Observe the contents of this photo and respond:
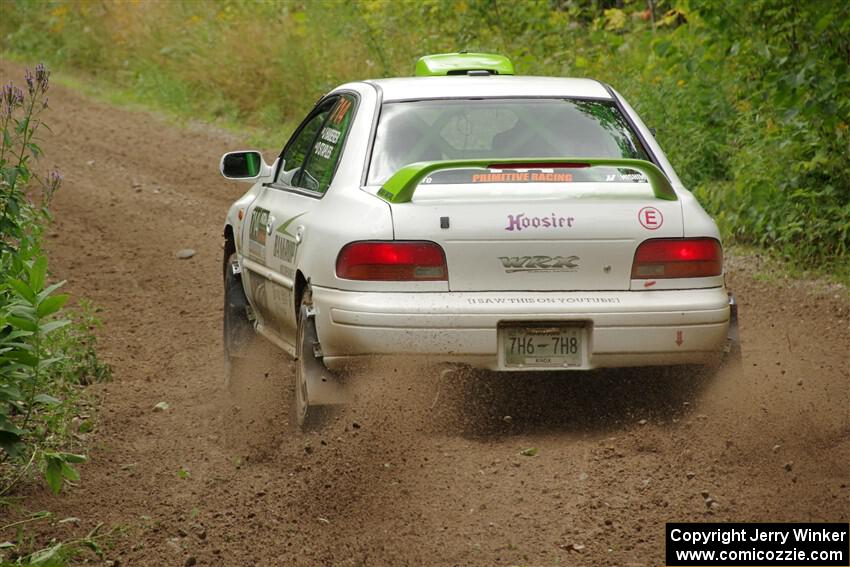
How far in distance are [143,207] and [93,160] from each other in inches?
107

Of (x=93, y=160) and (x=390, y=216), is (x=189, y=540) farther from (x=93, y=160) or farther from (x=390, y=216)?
(x=93, y=160)

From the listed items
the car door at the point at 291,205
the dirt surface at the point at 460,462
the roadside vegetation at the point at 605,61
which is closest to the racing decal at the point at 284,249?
the car door at the point at 291,205

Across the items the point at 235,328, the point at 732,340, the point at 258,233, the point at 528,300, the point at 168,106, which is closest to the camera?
the point at 528,300

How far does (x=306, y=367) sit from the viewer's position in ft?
18.5

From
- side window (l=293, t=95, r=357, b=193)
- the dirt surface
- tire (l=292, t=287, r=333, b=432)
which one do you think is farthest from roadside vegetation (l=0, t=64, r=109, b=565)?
side window (l=293, t=95, r=357, b=193)

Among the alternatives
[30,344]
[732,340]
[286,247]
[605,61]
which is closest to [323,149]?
[286,247]

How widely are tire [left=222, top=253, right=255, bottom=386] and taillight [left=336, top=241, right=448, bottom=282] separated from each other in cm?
217

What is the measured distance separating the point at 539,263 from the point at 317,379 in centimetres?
106

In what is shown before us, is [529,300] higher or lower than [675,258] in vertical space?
lower

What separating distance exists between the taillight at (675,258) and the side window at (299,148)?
2117mm

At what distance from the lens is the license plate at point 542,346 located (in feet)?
17.6

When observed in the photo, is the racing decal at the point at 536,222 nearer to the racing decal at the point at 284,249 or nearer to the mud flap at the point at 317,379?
the mud flap at the point at 317,379

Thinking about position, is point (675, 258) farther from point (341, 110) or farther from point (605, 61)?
point (605, 61)

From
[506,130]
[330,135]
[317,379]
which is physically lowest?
[317,379]
